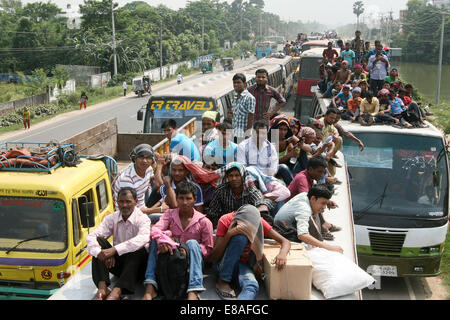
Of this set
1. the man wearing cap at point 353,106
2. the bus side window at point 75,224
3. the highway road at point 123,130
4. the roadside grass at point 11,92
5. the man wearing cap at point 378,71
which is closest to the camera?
the bus side window at point 75,224

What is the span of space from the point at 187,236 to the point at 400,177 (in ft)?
14.4

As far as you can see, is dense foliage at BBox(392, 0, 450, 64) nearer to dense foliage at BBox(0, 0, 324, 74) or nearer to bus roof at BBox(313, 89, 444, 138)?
dense foliage at BBox(0, 0, 324, 74)

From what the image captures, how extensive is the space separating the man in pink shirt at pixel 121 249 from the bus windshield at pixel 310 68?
16899 millimetres

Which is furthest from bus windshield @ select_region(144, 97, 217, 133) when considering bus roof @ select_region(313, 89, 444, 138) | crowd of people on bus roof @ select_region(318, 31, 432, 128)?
bus roof @ select_region(313, 89, 444, 138)

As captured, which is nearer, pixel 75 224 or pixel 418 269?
pixel 75 224

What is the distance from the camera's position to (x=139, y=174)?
6453mm

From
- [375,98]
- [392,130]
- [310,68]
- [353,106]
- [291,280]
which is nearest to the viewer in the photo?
[291,280]

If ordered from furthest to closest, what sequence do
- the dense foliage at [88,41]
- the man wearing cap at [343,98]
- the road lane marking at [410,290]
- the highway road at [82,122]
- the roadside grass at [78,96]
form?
the dense foliage at [88,41], the roadside grass at [78,96], the highway road at [82,122], the man wearing cap at [343,98], the road lane marking at [410,290]

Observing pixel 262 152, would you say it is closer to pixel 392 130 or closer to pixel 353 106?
pixel 392 130

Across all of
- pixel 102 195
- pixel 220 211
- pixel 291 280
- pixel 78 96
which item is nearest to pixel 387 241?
pixel 220 211

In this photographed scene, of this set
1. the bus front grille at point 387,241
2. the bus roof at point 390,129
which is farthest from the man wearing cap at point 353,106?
the bus front grille at point 387,241

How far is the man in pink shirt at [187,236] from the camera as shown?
447 centimetres

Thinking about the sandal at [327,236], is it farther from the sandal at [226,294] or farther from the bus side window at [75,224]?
the bus side window at [75,224]

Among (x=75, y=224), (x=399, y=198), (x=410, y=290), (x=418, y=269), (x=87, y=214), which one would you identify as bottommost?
(x=410, y=290)
